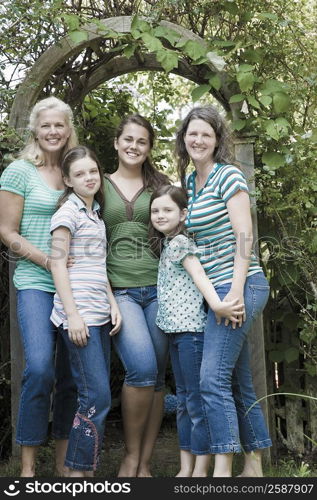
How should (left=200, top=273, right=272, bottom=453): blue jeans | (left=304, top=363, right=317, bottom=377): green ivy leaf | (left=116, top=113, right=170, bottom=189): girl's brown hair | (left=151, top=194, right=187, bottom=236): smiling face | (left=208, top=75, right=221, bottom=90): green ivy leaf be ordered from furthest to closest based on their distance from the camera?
(left=304, top=363, right=317, bottom=377): green ivy leaf, (left=208, top=75, right=221, bottom=90): green ivy leaf, (left=116, top=113, right=170, bottom=189): girl's brown hair, (left=151, top=194, right=187, bottom=236): smiling face, (left=200, top=273, right=272, bottom=453): blue jeans

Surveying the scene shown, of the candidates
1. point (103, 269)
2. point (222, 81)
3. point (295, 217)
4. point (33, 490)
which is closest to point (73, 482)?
point (33, 490)

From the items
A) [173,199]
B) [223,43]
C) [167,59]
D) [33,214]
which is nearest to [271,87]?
[223,43]

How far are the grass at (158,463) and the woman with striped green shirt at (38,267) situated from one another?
33 cm

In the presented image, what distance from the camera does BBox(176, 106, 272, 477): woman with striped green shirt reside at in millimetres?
2891

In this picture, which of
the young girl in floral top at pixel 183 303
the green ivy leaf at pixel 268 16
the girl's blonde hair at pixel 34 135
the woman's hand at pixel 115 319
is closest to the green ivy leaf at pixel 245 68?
the green ivy leaf at pixel 268 16

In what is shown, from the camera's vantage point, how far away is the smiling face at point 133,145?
10.7ft

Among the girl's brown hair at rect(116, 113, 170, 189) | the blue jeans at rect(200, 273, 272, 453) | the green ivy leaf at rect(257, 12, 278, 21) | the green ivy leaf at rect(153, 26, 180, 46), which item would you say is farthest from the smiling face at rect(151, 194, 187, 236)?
the green ivy leaf at rect(257, 12, 278, 21)

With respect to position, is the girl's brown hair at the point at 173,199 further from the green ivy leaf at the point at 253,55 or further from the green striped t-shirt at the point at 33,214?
the green ivy leaf at the point at 253,55

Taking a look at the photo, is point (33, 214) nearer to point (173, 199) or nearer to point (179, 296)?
point (173, 199)

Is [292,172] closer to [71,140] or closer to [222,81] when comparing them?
[222,81]

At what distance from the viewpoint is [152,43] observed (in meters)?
3.37

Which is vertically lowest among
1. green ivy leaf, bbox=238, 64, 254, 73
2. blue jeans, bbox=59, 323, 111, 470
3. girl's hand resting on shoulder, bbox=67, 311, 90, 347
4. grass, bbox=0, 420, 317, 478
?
grass, bbox=0, 420, 317, 478

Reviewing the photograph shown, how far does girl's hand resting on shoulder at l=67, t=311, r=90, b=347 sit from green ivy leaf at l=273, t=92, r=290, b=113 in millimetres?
1484

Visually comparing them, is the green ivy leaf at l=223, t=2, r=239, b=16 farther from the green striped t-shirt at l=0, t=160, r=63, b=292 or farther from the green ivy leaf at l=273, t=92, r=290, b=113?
the green striped t-shirt at l=0, t=160, r=63, b=292
